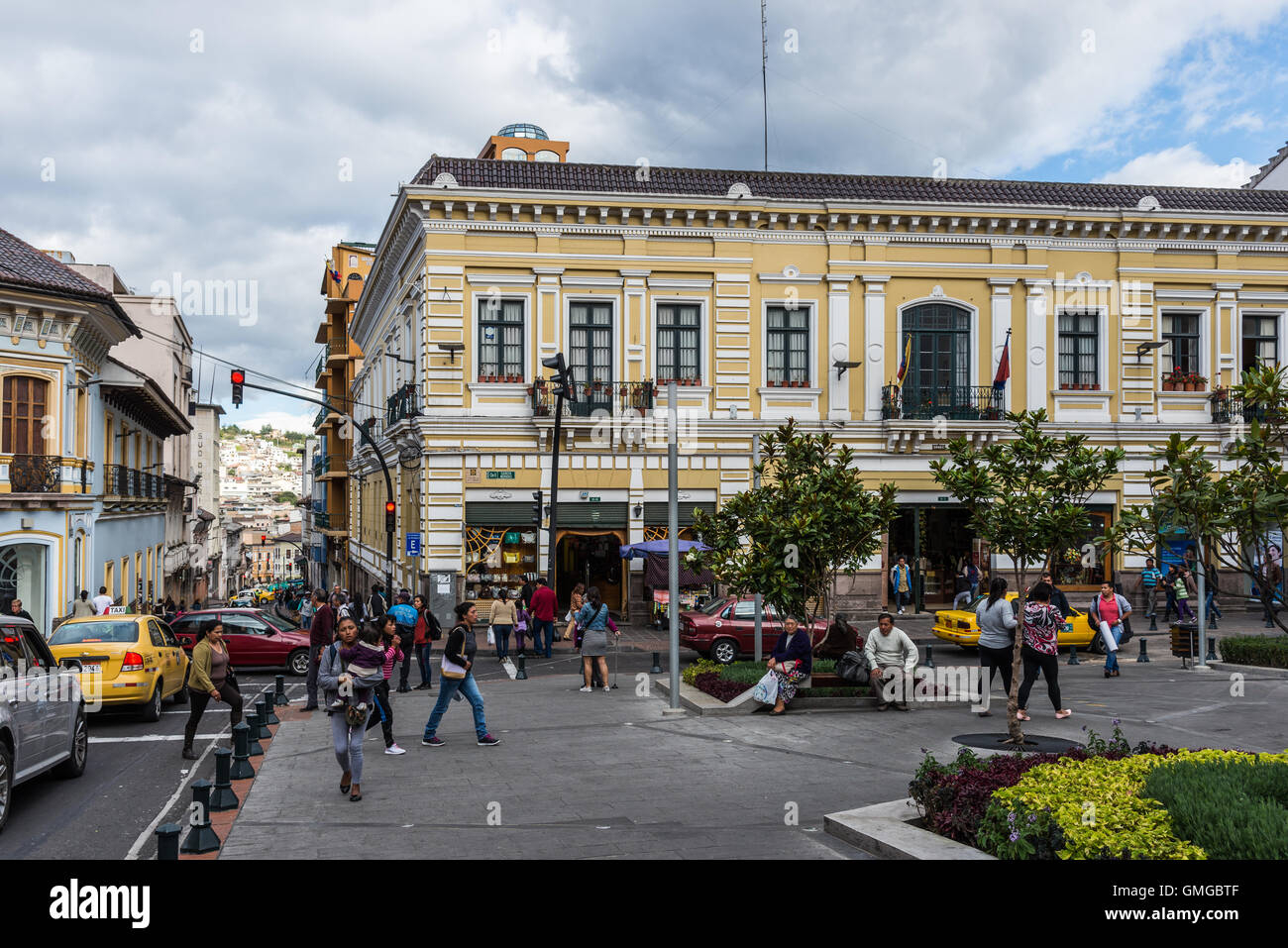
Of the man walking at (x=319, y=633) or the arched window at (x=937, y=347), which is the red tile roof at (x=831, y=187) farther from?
the man walking at (x=319, y=633)

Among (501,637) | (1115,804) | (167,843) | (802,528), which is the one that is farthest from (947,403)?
(167,843)

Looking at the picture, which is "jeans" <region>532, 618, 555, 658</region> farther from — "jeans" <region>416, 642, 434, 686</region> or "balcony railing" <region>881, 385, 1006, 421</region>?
"balcony railing" <region>881, 385, 1006, 421</region>

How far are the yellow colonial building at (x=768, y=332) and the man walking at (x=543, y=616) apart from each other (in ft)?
15.2

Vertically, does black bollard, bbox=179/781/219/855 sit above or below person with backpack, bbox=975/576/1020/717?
below

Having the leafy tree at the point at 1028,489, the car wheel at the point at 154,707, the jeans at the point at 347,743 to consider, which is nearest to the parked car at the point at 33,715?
the jeans at the point at 347,743

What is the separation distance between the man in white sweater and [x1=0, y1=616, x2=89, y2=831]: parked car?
33.1 feet

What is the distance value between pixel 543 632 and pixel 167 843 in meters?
17.6

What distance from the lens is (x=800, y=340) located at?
1213 inches

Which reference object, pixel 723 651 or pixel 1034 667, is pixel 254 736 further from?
pixel 723 651

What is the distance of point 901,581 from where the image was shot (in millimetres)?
29688

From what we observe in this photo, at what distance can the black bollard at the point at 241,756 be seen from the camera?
37.1ft

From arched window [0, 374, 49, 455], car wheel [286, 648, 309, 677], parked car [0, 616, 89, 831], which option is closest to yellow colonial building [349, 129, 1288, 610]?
car wheel [286, 648, 309, 677]

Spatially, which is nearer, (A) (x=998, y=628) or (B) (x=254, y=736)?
→ (B) (x=254, y=736)

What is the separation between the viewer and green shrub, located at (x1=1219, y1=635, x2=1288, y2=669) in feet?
63.1
